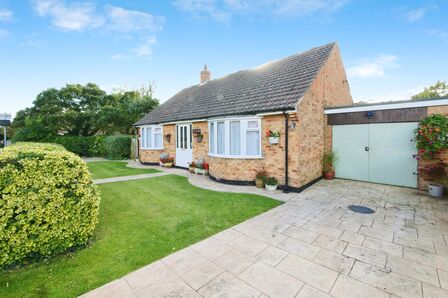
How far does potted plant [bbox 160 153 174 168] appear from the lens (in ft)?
44.6

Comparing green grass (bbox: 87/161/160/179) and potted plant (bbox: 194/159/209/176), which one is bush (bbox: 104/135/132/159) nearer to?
green grass (bbox: 87/161/160/179)

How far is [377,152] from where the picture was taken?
28.2 feet

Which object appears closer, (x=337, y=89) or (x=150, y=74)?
(x=337, y=89)

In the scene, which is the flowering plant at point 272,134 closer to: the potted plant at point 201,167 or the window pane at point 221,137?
the window pane at point 221,137

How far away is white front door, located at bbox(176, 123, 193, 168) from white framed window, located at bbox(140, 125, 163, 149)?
201cm

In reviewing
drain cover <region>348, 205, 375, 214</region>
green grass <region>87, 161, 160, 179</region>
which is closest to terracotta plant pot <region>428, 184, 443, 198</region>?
drain cover <region>348, 205, 375, 214</region>

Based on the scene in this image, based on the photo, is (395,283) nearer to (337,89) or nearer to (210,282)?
(210,282)

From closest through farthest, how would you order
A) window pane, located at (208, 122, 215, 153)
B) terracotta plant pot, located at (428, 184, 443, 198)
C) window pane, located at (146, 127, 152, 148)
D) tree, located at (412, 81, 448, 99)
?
terracotta plant pot, located at (428, 184, 443, 198) → window pane, located at (208, 122, 215, 153) → window pane, located at (146, 127, 152, 148) → tree, located at (412, 81, 448, 99)

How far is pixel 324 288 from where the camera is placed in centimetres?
269

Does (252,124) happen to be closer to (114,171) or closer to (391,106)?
(391,106)

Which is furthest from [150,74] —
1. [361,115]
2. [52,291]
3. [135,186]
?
[52,291]

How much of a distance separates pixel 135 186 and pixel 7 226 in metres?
5.56

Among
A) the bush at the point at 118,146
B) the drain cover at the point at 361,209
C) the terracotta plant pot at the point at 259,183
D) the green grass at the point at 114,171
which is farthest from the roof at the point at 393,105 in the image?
the bush at the point at 118,146

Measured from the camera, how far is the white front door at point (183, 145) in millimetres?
12383
